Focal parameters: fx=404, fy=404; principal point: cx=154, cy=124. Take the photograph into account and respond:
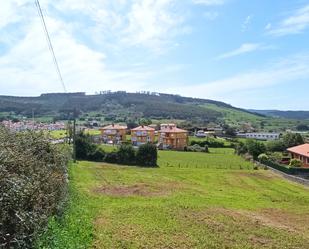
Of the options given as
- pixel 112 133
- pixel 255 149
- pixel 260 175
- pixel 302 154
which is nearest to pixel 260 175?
pixel 260 175

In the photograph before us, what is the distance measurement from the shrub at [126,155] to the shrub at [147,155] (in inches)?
35.6

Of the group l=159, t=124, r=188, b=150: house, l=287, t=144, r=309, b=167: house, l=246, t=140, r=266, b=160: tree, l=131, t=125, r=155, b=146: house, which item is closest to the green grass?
l=287, t=144, r=309, b=167: house

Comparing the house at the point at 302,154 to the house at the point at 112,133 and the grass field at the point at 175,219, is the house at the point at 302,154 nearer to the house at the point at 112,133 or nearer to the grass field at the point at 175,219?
the grass field at the point at 175,219

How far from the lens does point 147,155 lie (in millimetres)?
58188

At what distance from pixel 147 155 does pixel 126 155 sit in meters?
3.14

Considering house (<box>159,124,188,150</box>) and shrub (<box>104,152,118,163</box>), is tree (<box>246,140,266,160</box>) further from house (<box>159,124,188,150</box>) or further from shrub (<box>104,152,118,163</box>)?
shrub (<box>104,152,118,163</box>)

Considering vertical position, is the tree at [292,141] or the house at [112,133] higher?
the tree at [292,141]

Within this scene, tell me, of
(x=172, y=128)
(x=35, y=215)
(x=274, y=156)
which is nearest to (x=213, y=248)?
(x=35, y=215)

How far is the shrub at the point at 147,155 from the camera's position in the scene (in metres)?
58.0

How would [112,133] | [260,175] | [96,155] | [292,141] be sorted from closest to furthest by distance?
1. [260,175]
2. [96,155]
3. [292,141]
4. [112,133]

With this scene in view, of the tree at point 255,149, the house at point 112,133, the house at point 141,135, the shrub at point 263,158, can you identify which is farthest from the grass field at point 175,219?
the house at point 112,133

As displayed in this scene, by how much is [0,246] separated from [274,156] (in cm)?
6323

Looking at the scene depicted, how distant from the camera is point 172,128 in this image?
9750 centimetres

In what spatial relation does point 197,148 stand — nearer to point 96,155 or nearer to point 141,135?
point 141,135
